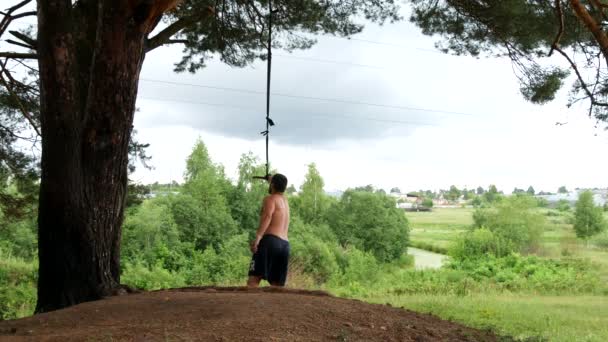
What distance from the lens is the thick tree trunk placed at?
5.79 m

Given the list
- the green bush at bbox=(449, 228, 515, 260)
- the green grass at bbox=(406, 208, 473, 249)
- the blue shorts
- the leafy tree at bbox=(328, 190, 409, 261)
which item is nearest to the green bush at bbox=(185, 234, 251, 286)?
the leafy tree at bbox=(328, 190, 409, 261)

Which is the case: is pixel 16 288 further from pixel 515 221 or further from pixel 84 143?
pixel 515 221

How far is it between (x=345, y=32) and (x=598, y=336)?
656 cm

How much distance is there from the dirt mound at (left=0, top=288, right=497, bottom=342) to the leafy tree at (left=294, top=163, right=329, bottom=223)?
141ft

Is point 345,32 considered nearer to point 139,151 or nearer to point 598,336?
point 139,151

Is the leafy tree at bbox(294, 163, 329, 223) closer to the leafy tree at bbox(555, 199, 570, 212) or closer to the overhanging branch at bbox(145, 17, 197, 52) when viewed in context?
the leafy tree at bbox(555, 199, 570, 212)

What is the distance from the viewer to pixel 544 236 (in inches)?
1797

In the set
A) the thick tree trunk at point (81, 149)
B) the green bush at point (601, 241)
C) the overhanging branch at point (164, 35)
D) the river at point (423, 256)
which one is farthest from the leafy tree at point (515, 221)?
the thick tree trunk at point (81, 149)

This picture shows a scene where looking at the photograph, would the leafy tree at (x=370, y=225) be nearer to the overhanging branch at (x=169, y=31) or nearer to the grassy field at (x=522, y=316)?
the grassy field at (x=522, y=316)

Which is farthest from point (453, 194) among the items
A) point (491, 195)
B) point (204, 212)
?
point (204, 212)

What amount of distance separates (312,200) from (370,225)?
5.03 meters

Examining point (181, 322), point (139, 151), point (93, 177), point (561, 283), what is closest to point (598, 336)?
point (181, 322)

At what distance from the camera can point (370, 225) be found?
161ft

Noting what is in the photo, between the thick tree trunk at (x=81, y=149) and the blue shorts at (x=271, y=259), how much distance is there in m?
1.47
